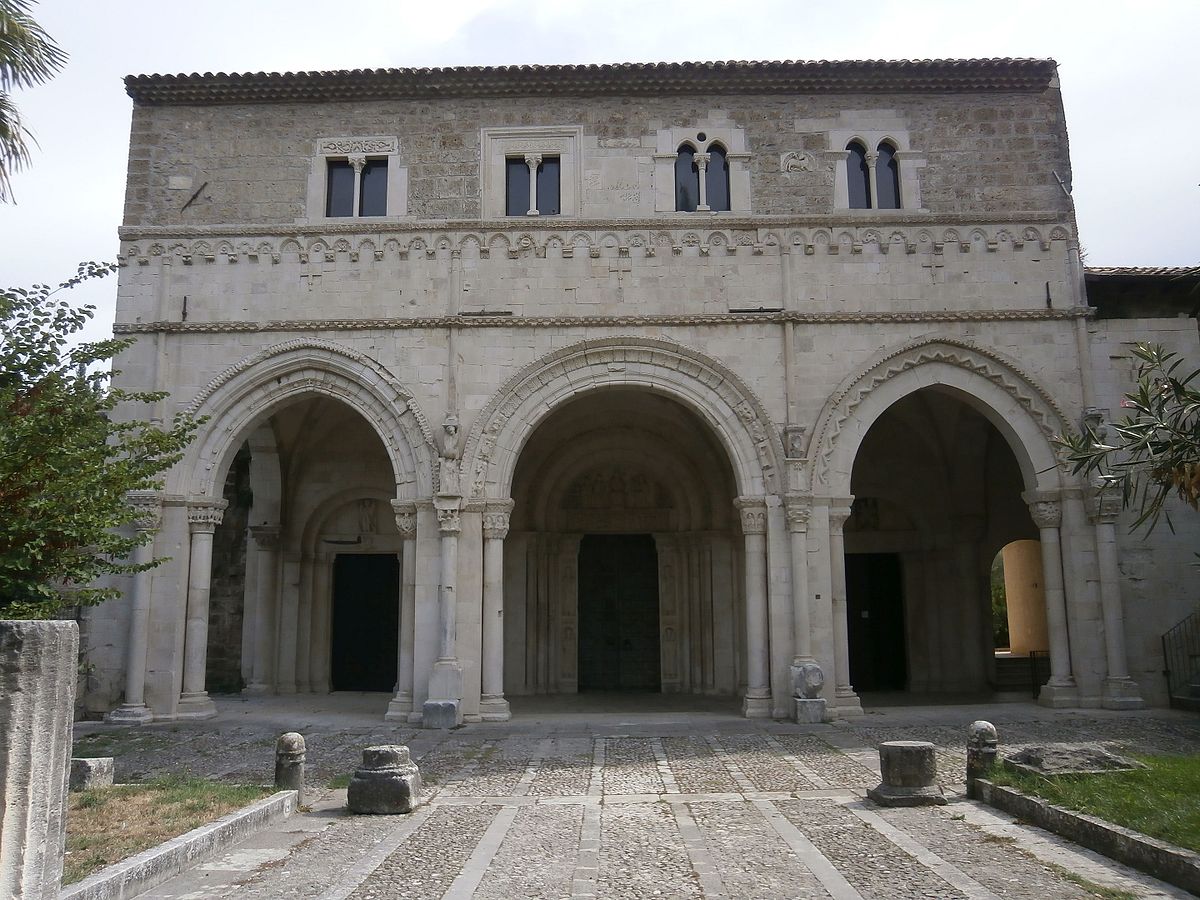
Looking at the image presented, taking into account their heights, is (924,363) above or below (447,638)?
above

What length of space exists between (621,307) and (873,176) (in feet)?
15.3

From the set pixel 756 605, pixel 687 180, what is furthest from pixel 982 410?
pixel 687 180

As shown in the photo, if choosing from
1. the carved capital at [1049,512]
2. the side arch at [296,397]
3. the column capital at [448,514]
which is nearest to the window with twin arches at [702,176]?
the side arch at [296,397]

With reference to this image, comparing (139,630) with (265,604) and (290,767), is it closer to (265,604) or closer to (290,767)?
(265,604)

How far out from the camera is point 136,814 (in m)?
7.24

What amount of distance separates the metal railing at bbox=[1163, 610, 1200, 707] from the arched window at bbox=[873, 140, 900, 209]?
25.2 feet

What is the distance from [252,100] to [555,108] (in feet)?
16.2

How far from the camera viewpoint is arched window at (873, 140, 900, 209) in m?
15.4

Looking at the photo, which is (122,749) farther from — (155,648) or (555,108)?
(555,108)

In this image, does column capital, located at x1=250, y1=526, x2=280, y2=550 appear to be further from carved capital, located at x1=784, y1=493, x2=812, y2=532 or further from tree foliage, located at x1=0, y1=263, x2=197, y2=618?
carved capital, located at x1=784, y1=493, x2=812, y2=532

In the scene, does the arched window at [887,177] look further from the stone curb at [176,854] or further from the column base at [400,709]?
the stone curb at [176,854]

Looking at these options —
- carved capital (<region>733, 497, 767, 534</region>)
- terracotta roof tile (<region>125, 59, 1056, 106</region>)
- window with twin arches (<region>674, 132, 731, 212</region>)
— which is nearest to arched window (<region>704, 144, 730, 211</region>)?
window with twin arches (<region>674, 132, 731, 212</region>)

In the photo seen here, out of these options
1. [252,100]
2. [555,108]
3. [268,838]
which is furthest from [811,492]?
[252,100]

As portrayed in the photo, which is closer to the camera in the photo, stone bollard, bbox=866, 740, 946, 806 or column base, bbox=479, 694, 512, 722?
stone bollard, bbox=866, 740, 946, 806
